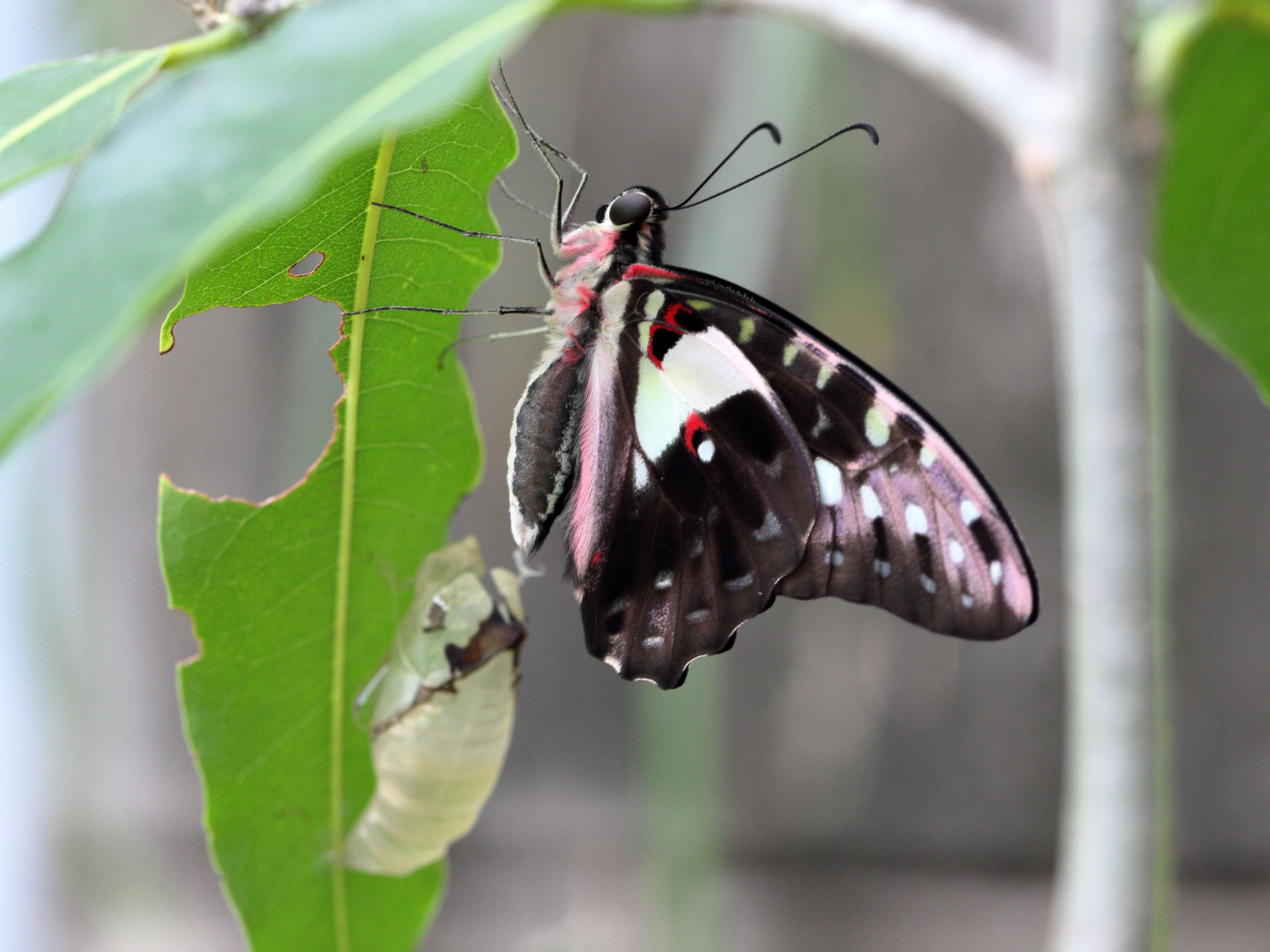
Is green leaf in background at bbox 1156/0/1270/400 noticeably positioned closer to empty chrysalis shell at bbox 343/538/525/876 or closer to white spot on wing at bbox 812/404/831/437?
white spot on wing at bbox 812/404/831/437

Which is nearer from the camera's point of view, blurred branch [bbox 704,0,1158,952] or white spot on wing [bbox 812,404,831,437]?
blurred branch [bbox 704,0,1158,952]

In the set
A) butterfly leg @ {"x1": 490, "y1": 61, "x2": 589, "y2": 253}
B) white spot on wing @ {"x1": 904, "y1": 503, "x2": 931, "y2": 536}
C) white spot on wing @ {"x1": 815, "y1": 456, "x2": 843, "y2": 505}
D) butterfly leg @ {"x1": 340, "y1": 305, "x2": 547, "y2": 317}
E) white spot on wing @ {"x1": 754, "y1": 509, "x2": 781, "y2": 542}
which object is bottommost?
white spot on wing @ {"x1": 904, "y1": 503, "x2": 931, "y2": 536}

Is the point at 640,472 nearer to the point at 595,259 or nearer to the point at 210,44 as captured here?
the point at 595,259

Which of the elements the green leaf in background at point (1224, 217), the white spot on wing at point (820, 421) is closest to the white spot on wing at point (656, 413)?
the white spot on wing at point (820, 421)

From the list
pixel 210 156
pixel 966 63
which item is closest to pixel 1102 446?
pixel 966 63

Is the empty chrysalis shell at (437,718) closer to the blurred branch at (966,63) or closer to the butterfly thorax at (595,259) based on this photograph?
the butterfly thorax at (595,259)

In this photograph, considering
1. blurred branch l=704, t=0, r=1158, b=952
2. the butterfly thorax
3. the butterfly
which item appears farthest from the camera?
the butterfly thorax

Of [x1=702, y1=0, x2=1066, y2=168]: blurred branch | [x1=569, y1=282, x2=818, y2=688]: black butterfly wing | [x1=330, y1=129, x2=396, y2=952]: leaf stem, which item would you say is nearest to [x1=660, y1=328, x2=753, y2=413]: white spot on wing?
[x1=569, y1=282, x2=818, y2=688]: black butterfly wing
